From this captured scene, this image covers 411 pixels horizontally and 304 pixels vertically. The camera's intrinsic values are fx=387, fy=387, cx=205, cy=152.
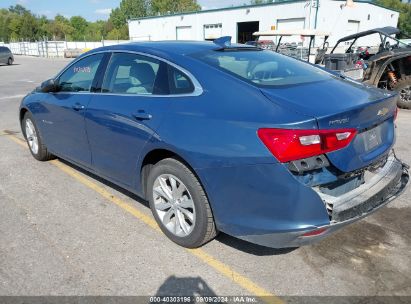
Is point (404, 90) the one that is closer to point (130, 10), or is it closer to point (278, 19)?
point (278, 19)

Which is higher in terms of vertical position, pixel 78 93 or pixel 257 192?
pixel 78 93

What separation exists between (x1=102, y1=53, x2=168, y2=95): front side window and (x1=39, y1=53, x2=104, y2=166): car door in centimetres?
27

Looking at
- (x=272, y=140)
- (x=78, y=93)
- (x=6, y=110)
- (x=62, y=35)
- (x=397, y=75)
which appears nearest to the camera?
(x=272, y=140)

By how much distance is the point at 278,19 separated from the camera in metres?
31.3

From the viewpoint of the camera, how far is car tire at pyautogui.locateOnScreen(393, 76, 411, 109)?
8867 mm

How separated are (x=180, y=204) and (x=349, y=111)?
Result: 4.99 feet

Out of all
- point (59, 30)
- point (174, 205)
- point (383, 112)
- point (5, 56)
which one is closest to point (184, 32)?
point (5, 56)

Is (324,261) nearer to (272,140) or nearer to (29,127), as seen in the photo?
(272,140)

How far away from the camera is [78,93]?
431cm

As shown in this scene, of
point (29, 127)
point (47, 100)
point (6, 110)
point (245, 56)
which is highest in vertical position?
point (245, 56)

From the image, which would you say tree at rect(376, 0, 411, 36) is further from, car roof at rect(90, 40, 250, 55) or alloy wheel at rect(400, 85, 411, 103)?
car roof at rect(90, 40, 250, 55)

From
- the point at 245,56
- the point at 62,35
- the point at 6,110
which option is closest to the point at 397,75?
the point at 245,56

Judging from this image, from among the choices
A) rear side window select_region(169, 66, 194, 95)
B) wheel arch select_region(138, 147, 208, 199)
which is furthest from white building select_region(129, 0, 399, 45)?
wheel arch select_region(138, 147, 208, 199)

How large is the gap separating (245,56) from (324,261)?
6.38 feet
